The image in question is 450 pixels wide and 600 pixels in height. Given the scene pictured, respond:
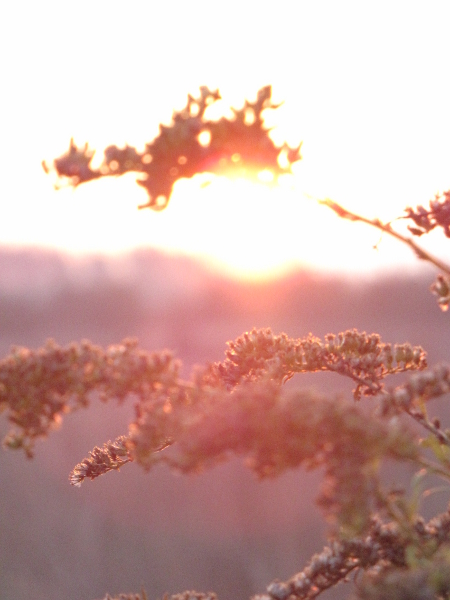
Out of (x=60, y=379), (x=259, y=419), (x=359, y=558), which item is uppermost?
(x=60, y=379)

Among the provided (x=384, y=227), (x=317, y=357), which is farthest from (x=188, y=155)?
(x=317, y=357)

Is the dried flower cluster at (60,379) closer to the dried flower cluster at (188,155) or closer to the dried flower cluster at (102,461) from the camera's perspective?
the dried flower cluster at (188,155)

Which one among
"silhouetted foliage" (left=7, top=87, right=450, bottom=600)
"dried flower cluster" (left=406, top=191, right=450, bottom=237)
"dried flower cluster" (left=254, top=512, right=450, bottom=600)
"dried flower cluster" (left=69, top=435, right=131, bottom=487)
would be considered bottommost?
"dried flower cluster" (left=254, top=512, right=450, bottom=600)

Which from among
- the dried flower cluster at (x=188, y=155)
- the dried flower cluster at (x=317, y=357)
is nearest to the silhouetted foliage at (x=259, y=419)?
the dried flower cluster at (x=188, y=155)

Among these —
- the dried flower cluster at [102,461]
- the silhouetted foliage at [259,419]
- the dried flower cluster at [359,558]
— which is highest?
the dried flower cluster at [102,461]

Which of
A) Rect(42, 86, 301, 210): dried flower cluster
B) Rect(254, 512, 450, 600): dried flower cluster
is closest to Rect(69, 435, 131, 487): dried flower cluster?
Rect(254, 512, 450, 600): dried flower cluster

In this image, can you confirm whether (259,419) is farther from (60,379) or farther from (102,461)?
(102,461)

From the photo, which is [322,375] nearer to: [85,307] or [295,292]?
[295,292]

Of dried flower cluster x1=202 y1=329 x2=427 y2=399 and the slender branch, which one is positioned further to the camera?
dried flower cluster x1=202 y1=329 x2=427 y2=399

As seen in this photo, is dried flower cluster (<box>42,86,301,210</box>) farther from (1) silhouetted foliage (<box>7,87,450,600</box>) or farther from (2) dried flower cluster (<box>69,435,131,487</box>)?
(2) dried flower cluster (<box>69,435,131,487</box>)
